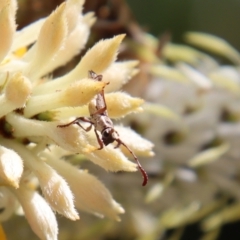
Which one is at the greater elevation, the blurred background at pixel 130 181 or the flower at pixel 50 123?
the flower at pixel 50 123

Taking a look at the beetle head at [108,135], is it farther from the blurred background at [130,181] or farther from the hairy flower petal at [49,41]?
the blurred background at [130,181]

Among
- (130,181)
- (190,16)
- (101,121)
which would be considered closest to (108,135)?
(101,121)

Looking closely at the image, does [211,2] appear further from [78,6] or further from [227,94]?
[78,6]

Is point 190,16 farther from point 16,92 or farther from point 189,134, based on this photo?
point 16,92

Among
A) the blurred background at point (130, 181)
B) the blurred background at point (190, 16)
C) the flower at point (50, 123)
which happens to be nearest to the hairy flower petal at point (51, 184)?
the flower at point (50, 123)

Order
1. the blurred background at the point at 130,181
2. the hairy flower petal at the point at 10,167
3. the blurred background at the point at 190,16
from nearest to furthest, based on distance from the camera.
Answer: the hairy flower petal at the point at 10,167, the blurred background at the point at 130,181, the blurred background at the point at 190,16

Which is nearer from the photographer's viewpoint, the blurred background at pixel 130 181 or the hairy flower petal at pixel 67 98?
the hairy flower petal at pixel 67 98

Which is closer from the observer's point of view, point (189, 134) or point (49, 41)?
point (49, 41)

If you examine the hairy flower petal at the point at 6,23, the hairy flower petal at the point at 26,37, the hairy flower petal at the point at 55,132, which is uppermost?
the hairy flower petal at the point at 6,23

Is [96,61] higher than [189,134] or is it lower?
higher
